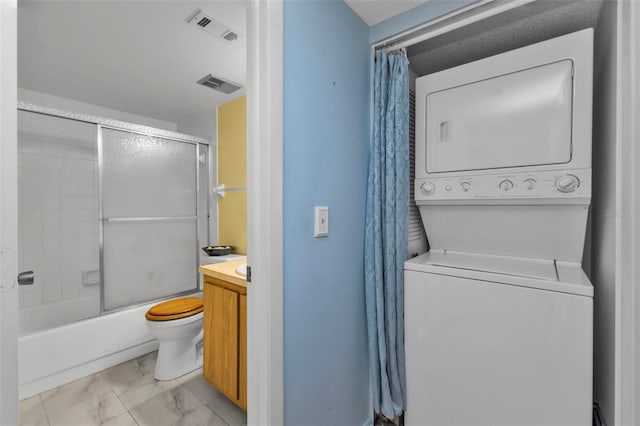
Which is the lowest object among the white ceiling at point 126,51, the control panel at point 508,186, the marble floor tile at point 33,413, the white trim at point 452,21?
the marble floor tile at point 33,413

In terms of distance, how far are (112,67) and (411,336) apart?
2.85 m

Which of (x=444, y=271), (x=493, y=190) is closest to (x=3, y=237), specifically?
(x=444, y=271)

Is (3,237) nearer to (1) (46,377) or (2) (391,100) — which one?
(2) (391,100)

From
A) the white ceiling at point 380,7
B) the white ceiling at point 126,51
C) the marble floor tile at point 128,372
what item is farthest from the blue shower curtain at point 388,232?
the marble floor tile at point 128,372

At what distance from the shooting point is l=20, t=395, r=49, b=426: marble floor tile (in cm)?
166

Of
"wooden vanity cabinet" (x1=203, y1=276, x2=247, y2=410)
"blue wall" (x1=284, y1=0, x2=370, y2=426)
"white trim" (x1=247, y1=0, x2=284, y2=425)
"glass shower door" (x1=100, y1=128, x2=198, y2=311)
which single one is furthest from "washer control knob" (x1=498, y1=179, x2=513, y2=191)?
"glass shower door" (x1=100, y1=128, x2=198, y2=311)

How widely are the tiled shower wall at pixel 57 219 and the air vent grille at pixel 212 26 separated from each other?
158 centimetres

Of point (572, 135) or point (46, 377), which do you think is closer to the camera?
point (572, 135)

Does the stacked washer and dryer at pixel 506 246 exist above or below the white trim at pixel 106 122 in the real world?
below

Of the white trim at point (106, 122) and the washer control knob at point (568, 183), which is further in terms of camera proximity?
the white trim at point (106, 122)

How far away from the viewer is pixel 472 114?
1434 millimetres

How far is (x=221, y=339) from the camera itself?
174 cm

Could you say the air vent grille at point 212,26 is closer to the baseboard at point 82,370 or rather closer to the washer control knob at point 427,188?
the washer control knob at point 427,188

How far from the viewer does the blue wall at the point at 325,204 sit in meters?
1.15
